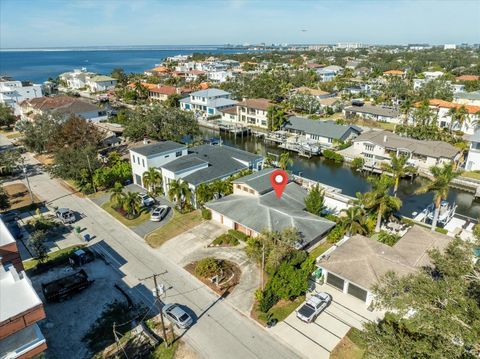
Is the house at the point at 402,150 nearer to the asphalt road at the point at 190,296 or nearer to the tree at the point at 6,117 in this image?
the asphalt road at the point at 190,296

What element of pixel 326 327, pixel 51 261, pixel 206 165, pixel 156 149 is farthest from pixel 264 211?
pixel 51 261

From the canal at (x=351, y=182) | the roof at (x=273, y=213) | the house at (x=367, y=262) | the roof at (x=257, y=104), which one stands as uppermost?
the roof at (x=257, y=104)

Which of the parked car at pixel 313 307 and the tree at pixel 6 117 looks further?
the tree at pixel 6 117

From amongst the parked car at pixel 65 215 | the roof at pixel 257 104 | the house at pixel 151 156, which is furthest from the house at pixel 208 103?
the parked car at pixel 65 215

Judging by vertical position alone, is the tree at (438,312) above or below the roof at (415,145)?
above

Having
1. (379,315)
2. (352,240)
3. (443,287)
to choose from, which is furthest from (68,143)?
(443,287)

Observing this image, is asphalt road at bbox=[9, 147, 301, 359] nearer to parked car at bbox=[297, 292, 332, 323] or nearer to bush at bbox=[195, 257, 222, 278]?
bush at bbox=[195, 257, 222, 278]

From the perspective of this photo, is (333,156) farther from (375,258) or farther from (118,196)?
(118,196)

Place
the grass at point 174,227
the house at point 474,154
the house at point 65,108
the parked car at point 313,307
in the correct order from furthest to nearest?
the house at point 65,108 → the house at point 474,154 → the grass at point 174,227 → the parked car at point 313,307

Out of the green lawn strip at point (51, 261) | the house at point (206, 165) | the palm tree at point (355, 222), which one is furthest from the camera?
the house at point (206, 165)
